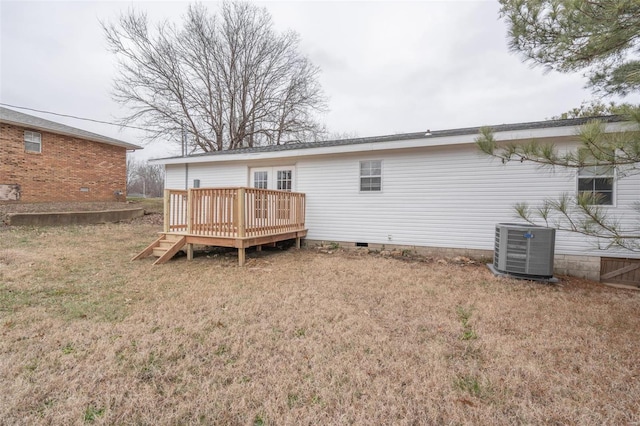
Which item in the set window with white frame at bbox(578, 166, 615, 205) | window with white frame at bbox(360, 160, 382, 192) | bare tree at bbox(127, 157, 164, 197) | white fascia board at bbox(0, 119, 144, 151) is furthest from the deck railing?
bare tree at bbox(127, 157, 164, 197)

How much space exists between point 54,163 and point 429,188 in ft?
52.9

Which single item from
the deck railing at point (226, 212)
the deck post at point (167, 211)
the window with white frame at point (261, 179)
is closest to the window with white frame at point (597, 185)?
the deck railing at point (226, 212)

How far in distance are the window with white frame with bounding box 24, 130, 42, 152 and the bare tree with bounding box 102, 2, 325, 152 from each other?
14.4 feet

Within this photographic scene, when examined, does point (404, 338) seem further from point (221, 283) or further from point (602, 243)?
point (602, 243)

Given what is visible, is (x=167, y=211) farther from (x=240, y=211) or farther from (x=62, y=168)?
(x=62, y=168)

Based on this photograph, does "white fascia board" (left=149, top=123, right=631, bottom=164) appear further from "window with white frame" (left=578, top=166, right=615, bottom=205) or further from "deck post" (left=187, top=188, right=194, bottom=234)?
"deck post" (left=187, top=188, right=194, bottom=234)

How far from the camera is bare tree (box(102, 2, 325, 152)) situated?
15.8 meters

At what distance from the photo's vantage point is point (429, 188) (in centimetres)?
668

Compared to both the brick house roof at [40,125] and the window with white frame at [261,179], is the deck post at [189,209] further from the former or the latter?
the brick house roof at [40,125]

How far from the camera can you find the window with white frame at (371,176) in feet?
23.7

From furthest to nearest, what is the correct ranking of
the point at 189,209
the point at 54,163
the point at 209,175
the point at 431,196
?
the point at 54,163 < the point at 209,175 < the point at 431,196 < the point at 189,209

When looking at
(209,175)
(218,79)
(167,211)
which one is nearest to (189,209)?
(167,211)

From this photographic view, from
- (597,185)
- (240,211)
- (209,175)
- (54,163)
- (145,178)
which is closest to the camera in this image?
(597,185)

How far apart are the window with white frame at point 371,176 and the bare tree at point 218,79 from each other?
11593 mm
